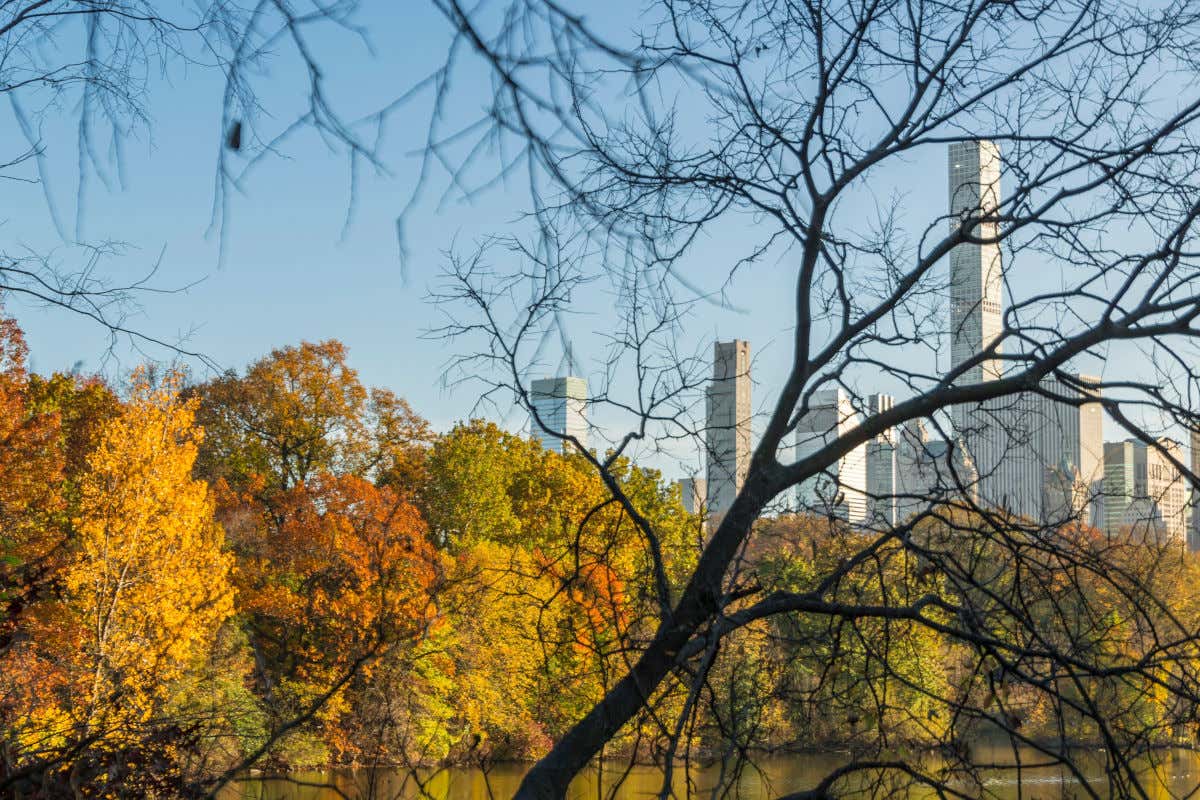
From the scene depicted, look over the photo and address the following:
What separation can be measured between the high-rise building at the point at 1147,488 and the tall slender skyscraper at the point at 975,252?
0.45 m

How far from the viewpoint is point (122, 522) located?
54.9 feet

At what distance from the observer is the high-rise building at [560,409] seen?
3.10 meters

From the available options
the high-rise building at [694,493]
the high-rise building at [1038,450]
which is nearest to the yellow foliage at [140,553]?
the high-rise building at [694,493]

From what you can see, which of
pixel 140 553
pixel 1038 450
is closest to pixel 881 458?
pixel 1038 450

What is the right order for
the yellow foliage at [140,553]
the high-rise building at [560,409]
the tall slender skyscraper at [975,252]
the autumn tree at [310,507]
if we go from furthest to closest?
the autumn tree at [310,507] → the yellow foliage at [140,553] → the tall slender skyscraper at [975,252] → the high-rise building at [560,409]

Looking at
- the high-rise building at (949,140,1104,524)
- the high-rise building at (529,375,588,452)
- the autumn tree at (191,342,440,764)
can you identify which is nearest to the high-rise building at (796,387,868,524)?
the high-rise building at (949,140,1104,524)

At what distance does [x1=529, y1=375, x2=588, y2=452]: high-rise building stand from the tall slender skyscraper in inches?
41.8

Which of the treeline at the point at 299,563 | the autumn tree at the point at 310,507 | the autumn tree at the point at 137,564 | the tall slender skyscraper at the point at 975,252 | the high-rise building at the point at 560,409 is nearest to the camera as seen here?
the high-rise building at the point at 560,409

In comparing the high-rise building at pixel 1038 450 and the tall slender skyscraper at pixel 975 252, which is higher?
the tall slender skyscraper at pixel 975 252

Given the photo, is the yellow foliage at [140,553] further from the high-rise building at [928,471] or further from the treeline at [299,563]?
the high-rise building at [928,471]

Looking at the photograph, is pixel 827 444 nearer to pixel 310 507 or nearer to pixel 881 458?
pixel 881 458

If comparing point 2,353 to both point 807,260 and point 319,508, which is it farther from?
point 807,260

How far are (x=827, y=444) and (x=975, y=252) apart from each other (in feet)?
2.85

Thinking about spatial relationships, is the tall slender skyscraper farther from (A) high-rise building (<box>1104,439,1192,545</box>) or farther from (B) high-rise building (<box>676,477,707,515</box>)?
(B) high-rise building (<box>676,477,707,515</box>)
